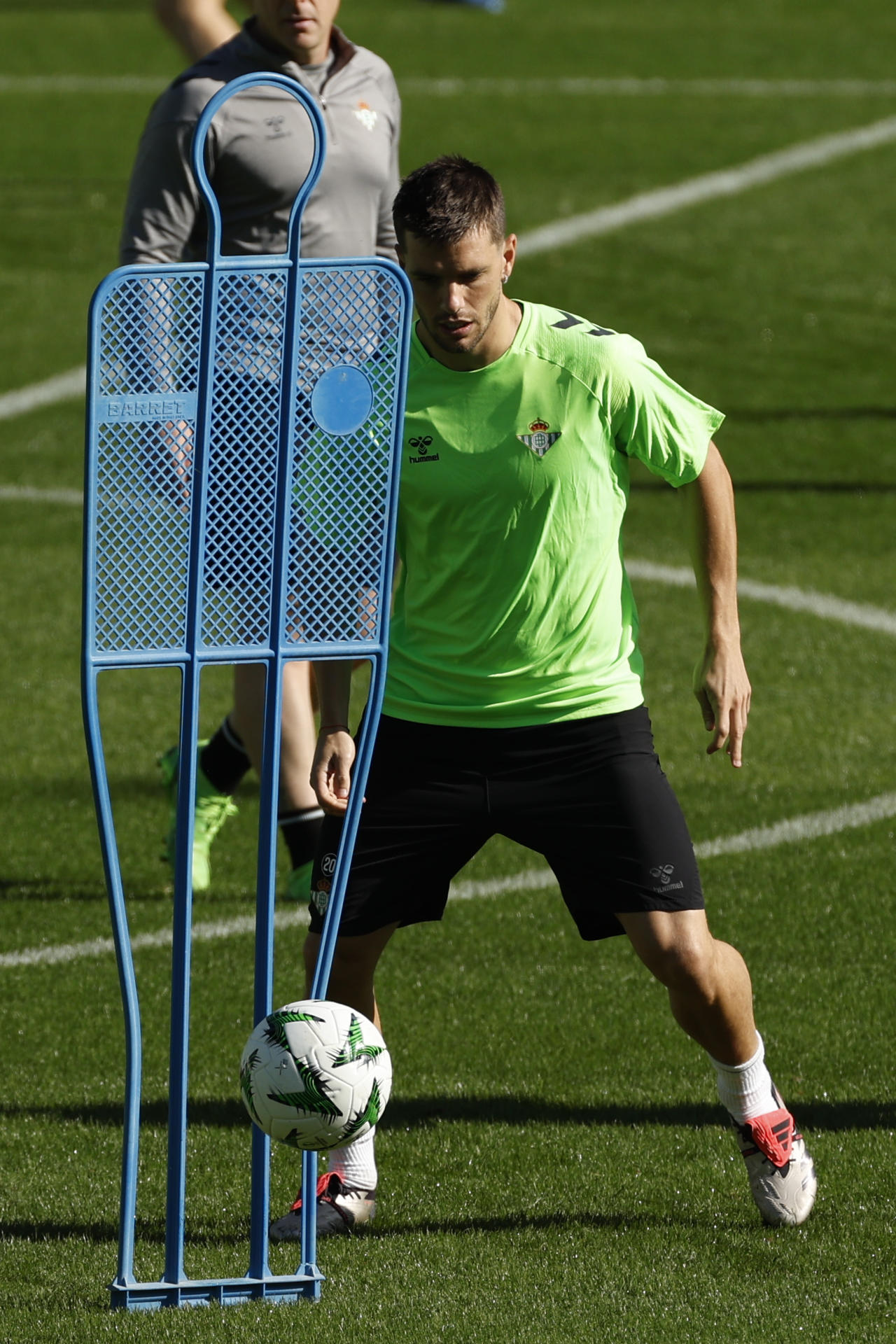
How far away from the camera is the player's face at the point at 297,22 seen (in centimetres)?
596


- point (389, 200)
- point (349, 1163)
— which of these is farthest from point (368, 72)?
point (349, 1163)

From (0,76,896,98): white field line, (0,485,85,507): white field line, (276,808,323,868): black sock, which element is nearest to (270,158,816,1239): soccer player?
Answer: (276,808,323,868): black sock

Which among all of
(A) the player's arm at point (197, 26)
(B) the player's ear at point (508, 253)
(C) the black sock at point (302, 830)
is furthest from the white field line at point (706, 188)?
(B) the player's ear at point (508, 253)

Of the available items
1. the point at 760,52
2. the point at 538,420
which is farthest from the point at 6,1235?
the point at 760,52

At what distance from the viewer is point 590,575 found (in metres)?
4.45

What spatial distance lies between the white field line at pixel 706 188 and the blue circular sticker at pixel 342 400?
36.9ft

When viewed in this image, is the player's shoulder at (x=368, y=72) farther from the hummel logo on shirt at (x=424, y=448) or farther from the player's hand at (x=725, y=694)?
the player's hand at (x=725, y=694)

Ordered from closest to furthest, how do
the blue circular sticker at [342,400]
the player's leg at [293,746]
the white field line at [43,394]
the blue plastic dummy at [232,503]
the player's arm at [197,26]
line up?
the blue plastic dummy at [232,503]
the blue circular sticker at [342,400]
the player's leg at [293,746]
the player's arm at [197,26]
the white field line at [43,394]

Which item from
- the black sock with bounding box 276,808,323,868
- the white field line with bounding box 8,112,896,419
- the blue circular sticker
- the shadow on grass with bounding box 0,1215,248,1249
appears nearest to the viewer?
the blue circular sticker

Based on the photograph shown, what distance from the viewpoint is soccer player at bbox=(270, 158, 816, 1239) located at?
4.35 metres

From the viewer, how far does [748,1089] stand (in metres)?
4.48

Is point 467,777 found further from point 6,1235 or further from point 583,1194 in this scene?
point 6,1235

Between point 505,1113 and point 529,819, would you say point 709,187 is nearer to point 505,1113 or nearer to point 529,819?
Result: point 505,1113

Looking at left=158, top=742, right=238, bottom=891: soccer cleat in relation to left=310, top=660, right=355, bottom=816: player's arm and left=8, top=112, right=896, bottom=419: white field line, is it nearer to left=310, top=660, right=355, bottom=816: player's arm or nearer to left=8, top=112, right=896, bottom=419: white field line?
left=310, top=660, right=355, bottom=816: player's arm
